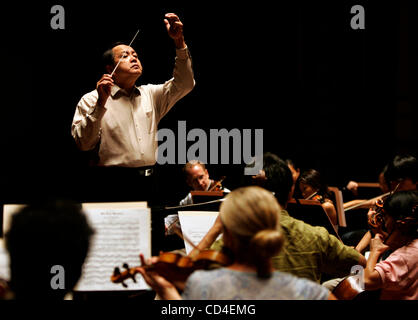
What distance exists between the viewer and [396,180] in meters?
3.96

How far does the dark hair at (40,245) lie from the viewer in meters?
1.34

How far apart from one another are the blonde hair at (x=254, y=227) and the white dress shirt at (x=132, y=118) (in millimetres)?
1445

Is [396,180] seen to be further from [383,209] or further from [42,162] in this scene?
[42,162]

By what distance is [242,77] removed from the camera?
18.0ft

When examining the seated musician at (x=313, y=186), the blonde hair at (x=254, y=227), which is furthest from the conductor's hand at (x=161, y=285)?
the seated musician at (x=313, y=186)

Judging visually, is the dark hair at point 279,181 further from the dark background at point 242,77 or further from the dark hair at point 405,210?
the dark background at point 242,77

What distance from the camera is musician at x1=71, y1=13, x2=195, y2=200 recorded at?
2834 mm

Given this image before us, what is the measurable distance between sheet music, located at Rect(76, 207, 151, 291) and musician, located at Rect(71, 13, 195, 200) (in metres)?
0.50

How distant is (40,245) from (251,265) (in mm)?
589

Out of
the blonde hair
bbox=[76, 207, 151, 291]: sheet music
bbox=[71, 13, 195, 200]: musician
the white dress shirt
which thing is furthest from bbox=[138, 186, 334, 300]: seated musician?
the white dress shirt

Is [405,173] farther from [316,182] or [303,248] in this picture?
[303,248]

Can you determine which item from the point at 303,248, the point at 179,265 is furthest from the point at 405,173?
the point at 179,265
